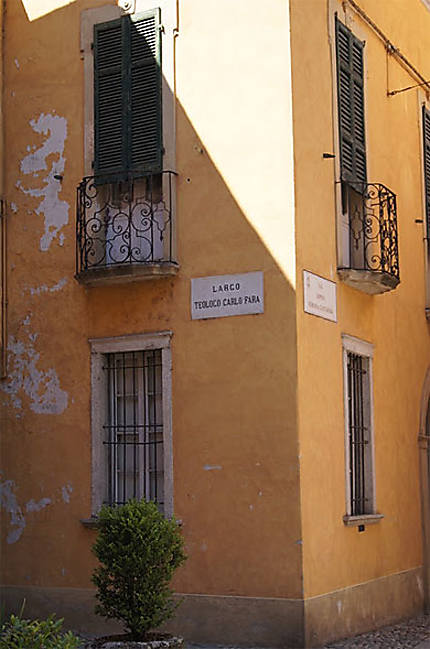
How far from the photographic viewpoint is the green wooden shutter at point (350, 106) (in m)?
13.2

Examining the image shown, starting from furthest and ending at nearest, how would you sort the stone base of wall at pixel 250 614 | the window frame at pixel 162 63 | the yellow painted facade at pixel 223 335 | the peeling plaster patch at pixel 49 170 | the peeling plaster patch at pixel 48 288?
the peeling plaster patch at pixel 49 170, the peeling plaster patch at pixel 48 288, the window frame at pixel 162 63, the yellow painted facade at pixel 223 335, the stone base of wall at pixel 250 614

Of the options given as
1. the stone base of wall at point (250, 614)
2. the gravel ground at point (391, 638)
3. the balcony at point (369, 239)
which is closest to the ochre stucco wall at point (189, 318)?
the stone base of wall at point (250, 614)

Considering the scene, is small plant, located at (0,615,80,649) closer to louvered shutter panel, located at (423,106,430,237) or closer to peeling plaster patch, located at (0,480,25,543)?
peeling plaster patch, located at (0,480,25,543)

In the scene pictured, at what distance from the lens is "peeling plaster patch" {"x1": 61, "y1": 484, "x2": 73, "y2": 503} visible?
498 inches

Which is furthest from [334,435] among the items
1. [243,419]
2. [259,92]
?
[259,92]

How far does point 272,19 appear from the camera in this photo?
1213cm

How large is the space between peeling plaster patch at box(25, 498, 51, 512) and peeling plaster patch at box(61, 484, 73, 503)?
21 cm

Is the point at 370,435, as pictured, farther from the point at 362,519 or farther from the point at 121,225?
the point at 121,225

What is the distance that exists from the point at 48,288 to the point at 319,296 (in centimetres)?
317

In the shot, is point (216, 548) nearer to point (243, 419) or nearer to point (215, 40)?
point (243, 419)

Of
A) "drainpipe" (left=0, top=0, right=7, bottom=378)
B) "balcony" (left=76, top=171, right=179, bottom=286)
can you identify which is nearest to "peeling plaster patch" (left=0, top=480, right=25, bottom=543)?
"drainpipe" (left=0, top=0, right=7, bottom=378)

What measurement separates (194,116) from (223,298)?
2.05 m

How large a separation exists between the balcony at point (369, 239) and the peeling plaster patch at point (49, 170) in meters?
3.29

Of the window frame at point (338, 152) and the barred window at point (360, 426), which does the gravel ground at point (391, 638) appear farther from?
the window frame at point (338, 152)
